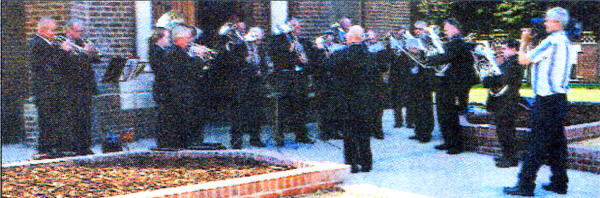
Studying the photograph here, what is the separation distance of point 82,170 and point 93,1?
158 inches

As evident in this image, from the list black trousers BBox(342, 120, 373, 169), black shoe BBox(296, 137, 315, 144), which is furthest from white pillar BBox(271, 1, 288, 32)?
black trousers BBox(342, 120, 373, 169)

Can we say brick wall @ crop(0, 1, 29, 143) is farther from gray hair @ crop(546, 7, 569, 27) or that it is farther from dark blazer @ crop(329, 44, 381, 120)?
gray hair @ crop(546, 7, 569, 27)

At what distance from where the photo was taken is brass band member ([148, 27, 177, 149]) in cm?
823

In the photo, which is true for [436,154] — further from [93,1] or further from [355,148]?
[93,1]

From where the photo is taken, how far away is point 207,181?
5805mm

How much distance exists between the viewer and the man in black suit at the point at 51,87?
316 inches

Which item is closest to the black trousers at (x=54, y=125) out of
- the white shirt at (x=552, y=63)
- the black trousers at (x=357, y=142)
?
the black trousers at (x=357, y=142)

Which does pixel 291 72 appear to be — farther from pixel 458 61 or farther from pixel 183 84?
pixel 458 61

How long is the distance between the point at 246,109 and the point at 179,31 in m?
1.74

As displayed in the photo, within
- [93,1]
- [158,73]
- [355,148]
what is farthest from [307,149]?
[93,1]

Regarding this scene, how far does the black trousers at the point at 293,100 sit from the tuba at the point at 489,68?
2816 millimetres

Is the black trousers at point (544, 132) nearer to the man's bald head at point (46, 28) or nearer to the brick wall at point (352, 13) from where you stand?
the man's bald head at point (46, 28)

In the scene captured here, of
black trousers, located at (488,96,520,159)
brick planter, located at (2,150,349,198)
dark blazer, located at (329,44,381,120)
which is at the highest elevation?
dark blazer, located at (329,44,381,120)

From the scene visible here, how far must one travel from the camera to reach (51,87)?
27.4 feet
